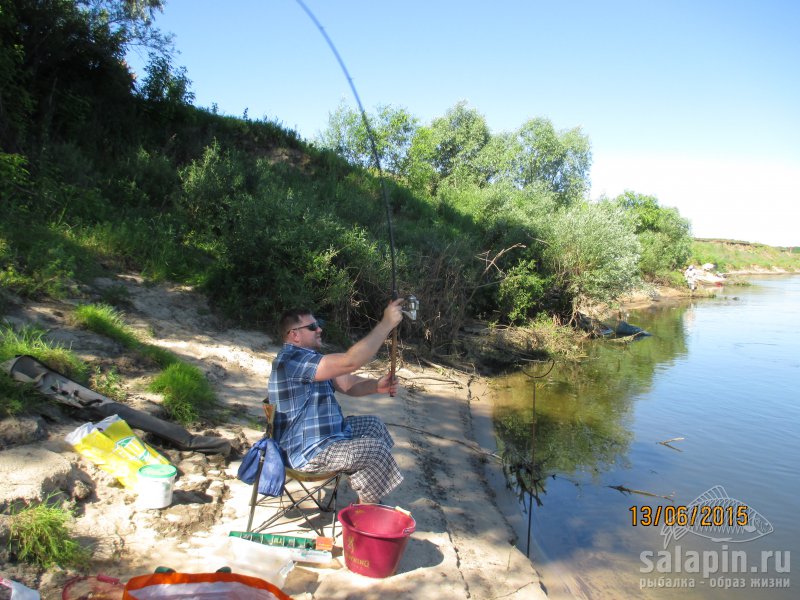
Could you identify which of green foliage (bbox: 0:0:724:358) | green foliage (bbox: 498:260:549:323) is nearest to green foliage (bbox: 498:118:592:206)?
green foliage (bbox: 0:0:724:358)

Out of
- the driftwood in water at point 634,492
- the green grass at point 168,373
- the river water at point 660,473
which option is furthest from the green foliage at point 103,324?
the driftwood in water at point 634,492

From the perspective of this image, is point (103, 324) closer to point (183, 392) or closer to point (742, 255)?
point (183, 392)

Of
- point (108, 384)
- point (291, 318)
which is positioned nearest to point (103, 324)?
point (108, 384)

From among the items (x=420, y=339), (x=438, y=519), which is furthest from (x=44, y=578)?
(x=420, y=339)

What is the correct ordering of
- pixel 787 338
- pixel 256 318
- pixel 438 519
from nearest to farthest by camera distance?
pixel 438 519 < pixel 256 318 < pixel 787 338

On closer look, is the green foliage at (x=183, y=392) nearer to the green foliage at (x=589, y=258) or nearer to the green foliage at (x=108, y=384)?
the green foliage at (x=108, y=384)

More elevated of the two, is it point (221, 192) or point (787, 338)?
point (221, 192)

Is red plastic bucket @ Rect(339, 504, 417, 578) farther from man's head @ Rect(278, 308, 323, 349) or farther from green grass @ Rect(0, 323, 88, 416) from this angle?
green grass @ Rect(0, 323, 88, 416)

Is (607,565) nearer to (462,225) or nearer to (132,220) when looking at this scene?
(132,220)

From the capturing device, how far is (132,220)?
9.80 meters

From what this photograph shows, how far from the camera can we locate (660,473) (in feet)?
22.3

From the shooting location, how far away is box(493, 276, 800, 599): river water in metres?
4.77

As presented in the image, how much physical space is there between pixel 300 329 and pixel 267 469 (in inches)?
35.2

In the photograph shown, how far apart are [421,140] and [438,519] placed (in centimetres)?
3215
